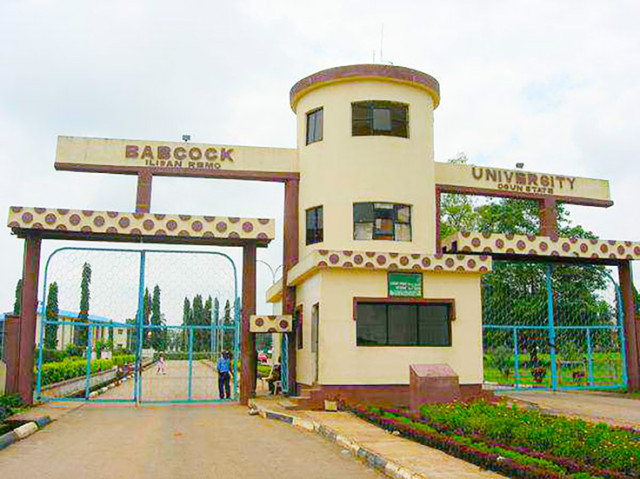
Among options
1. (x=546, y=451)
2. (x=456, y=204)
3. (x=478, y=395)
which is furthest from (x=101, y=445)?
(x=456, y=204)

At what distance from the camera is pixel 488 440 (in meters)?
11.2

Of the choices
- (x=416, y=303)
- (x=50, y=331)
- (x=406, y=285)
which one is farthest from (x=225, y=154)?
(x=50, y=331)

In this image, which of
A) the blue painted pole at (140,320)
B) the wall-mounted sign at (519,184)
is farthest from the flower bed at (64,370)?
the wall-mounted sign at (519,184)

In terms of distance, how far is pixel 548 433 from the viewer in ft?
35.1

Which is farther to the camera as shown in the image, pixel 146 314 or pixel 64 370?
pixel 64 370

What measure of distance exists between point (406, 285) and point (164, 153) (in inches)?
343

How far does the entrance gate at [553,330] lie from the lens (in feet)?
80.2

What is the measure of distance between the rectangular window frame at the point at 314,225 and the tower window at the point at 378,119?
2.67 m

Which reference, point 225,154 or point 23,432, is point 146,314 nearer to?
point 225,154

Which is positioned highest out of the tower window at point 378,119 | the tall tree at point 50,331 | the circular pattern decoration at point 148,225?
the tower window at point 378,119

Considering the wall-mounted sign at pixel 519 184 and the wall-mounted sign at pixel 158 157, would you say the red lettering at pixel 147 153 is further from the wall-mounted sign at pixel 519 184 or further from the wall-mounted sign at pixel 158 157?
the wall-mounted sign at pixel 519 184

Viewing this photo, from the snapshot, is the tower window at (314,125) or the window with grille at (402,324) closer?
the window with grille at (402,324)

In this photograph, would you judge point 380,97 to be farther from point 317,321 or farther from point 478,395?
point 478,395

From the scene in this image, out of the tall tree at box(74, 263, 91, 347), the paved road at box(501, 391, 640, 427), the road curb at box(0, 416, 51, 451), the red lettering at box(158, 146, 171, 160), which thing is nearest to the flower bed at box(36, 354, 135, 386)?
the tall tree at box(74, 263, 91, 347)
